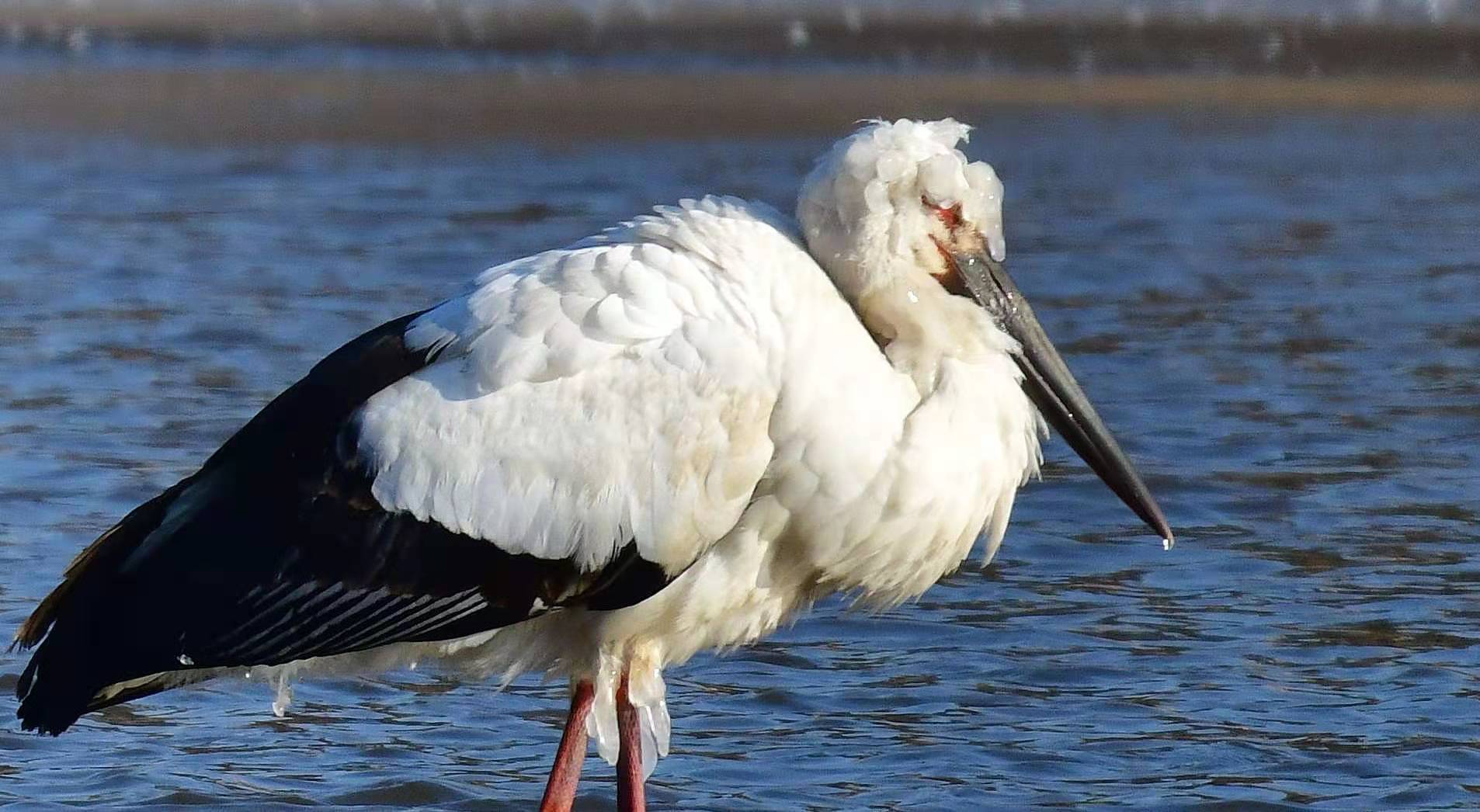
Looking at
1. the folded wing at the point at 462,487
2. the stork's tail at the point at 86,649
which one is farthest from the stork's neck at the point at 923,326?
the stork's tail at the point at 86,649

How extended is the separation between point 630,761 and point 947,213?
50.6 inches

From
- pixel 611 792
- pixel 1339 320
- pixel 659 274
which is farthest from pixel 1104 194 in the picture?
pixel 659 274

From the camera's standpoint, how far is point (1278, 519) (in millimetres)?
7859

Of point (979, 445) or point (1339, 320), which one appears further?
point (1339, 320)

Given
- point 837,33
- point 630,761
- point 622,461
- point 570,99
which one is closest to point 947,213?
point 622,461

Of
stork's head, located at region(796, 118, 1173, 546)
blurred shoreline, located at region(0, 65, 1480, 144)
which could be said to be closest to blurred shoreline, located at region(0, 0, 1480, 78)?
blurred shoreline, located at region(0, 65, 1480, 144)

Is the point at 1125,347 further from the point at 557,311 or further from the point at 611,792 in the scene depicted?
the point at 557,311

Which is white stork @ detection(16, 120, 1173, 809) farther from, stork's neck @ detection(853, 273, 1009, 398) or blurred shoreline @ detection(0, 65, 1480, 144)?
blurred shoreline @ detection(0, 65, 1480, 144)

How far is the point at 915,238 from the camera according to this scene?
496 cm

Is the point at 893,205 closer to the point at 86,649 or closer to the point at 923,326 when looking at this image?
the point at 923,326

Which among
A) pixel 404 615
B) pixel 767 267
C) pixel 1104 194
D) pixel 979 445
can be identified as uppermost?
pixel 767 267

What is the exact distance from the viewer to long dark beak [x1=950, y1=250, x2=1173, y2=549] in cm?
505

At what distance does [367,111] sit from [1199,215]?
6.56 meters

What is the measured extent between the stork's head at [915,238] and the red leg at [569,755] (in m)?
0.96
